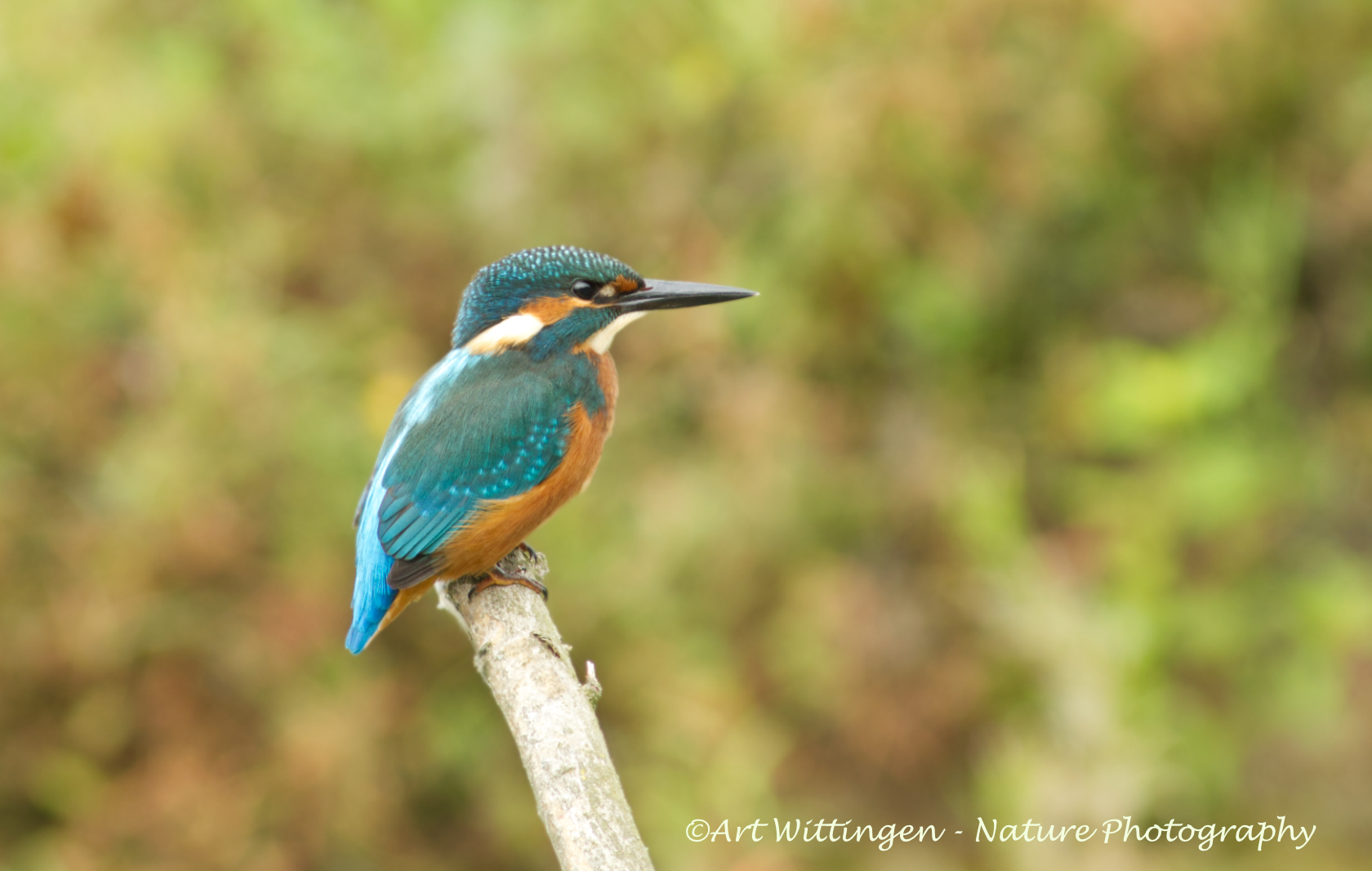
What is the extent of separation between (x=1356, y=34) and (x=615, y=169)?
237 cm

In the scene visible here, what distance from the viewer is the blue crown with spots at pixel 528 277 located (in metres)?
2.25

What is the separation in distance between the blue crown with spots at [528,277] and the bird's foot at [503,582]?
0.46m

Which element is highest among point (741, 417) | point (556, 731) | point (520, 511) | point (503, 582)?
point (741, 417)

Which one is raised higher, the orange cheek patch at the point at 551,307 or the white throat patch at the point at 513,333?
the orange cheek patch at the point at 551,307

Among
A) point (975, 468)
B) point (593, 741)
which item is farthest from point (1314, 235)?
point (593, 741)

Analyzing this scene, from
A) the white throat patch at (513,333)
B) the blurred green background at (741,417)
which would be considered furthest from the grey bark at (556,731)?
the blurred green background at (741,417)

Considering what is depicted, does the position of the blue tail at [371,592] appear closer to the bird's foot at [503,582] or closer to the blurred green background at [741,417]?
the bird's foot at [503,582]

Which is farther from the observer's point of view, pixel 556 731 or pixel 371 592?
pixel 371 592

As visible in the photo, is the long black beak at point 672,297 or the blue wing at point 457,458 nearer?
the blue wing at point 457,458

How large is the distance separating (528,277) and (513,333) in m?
0.11

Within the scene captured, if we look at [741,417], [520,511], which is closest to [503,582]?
[520,511]

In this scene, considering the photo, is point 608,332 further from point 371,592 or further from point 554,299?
point 371,592

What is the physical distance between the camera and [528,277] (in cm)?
225

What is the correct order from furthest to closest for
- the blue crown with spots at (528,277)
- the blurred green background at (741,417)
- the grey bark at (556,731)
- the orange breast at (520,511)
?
the blurred green background at (741,417)
the blue crown with spots at (528,277)
the orange breast at (520,511)
the grey bark at (556,731)
